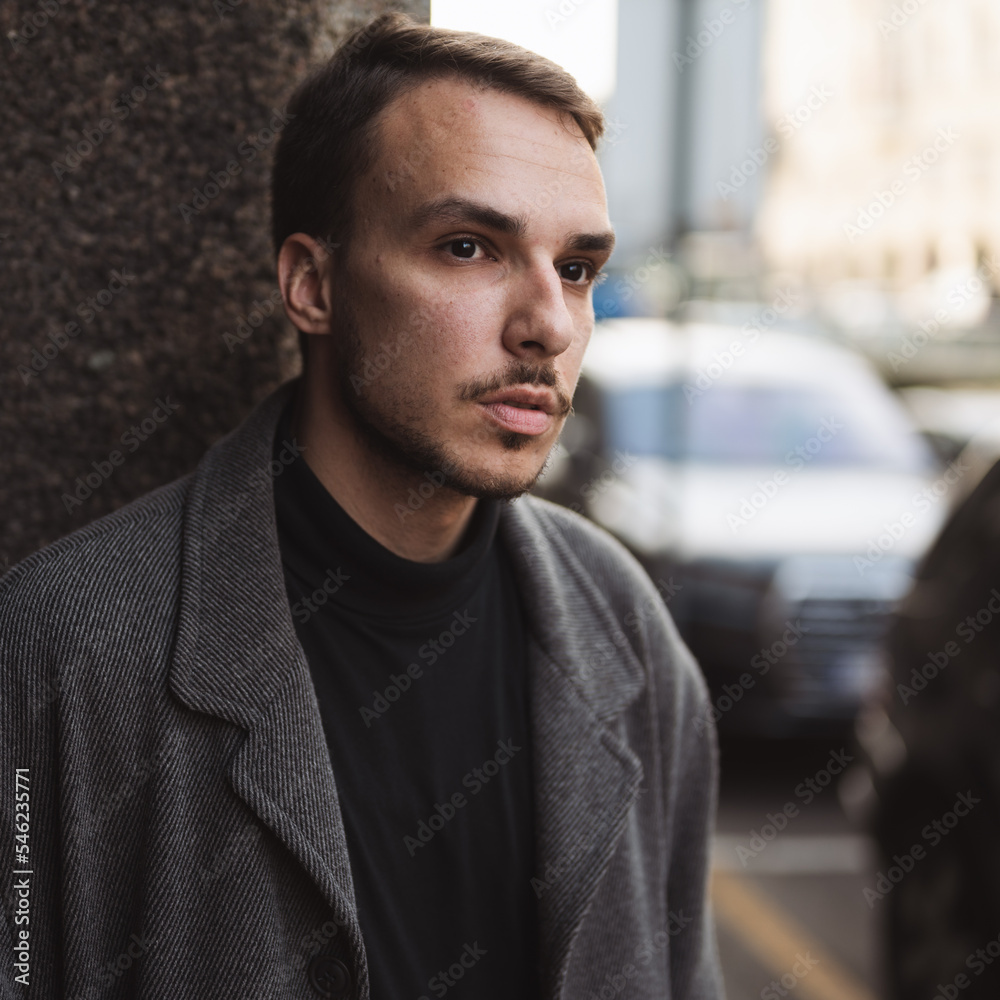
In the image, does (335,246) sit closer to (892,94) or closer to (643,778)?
(643,778)

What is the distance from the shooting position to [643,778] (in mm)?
2227

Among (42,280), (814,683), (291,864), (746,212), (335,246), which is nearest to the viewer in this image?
(291,864)

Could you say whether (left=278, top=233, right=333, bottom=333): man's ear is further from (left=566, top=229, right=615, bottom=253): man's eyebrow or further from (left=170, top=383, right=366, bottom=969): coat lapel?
(left=566, top=229, right=615, bottom=253): man's eyebrow

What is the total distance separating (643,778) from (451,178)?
1.13 meters

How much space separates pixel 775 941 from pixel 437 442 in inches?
162

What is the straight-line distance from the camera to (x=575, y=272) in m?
2.12

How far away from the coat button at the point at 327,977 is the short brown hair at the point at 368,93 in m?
1.18

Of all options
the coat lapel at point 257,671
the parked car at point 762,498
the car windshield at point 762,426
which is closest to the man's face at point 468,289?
the coat lapel at point 257,671

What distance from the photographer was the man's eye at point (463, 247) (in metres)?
1.97

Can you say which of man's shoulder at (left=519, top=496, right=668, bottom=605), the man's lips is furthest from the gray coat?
man's shoulder at (left=519, top=496, right=668, bottom=605)

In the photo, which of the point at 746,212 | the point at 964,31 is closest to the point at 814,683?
the point at 746,212

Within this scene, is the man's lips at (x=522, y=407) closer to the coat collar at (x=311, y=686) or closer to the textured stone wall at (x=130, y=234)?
the coat collar at (x=311, y=686)

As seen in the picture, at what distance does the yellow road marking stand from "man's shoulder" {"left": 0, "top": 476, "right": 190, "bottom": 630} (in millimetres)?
3826

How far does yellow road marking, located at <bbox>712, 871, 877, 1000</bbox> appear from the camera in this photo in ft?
15.9
